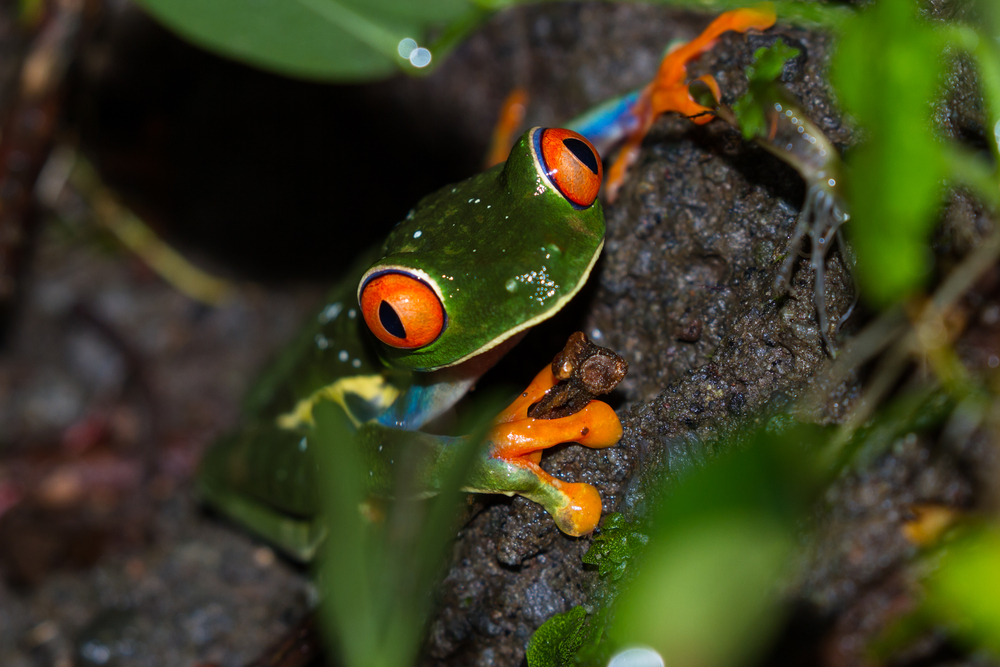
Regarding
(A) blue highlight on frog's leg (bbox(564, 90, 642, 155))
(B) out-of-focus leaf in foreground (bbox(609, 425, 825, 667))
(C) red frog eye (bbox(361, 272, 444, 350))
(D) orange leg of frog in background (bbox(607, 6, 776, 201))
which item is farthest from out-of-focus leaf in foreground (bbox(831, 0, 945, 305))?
(A) blue highlight on frog's leg (bbox(564, 90, 642, 155))

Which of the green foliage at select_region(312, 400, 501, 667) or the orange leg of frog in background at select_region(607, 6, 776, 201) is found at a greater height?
the orange leg of frog in background at select_region(607, 6, 776, 201)

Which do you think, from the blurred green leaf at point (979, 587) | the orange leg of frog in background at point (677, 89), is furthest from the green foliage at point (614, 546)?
the orange leg of frog in background at point (677, 89)

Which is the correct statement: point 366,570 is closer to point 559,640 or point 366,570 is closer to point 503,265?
point 559,640

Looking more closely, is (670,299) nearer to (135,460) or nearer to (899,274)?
(899,274)

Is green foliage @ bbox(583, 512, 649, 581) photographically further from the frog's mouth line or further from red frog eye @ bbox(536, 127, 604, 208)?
red frog eye @ bbox(536, 127, 604, 208)

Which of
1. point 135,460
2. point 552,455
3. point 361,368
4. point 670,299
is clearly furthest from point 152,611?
point 670,299

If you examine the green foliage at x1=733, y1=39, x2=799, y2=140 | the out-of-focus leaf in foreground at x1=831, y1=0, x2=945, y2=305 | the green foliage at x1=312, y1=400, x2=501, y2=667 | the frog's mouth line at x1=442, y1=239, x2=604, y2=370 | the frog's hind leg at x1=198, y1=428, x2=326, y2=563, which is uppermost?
the out-of-focus leaf in foreground at x1=831, y1=0, x2=945, y2=305

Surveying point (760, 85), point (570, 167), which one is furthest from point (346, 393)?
point (760, 85)
